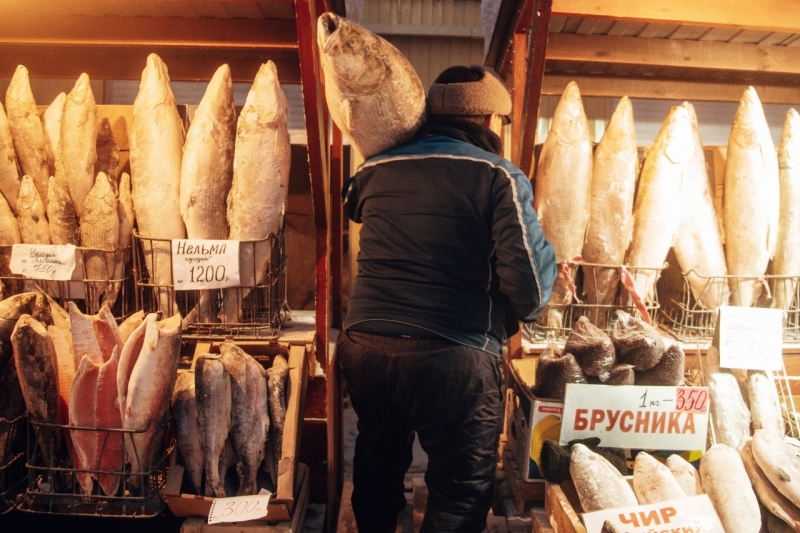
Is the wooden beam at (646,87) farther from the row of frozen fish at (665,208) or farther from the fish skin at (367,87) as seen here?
the fish skin at (367,87)

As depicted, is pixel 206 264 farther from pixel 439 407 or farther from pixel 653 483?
pixel 653 483

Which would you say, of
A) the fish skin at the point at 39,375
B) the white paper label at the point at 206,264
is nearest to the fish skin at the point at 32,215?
the fish skin at the point at 39,375

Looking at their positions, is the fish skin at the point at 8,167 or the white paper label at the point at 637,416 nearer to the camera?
the white paper label at the point at 637,416

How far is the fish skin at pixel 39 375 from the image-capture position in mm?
1911

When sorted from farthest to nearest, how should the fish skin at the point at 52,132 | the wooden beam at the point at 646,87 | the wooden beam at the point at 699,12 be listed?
the wooden beam at the point at 646,87
the fish skin at the point at 52,132
the wooden beam at the point at 699,12

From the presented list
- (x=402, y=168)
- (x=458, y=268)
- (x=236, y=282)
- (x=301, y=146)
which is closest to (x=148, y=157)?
(x=236, y=282)

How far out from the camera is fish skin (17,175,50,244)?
2336 mm

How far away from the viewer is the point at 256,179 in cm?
229

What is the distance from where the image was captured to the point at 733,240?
9.13 feet

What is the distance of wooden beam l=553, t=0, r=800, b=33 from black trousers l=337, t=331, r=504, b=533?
60.2 inches

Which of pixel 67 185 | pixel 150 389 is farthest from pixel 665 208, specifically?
pixel 67 185

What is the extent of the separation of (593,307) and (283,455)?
1.62m

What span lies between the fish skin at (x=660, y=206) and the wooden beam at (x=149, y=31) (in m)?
1.93

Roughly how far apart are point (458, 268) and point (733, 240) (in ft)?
6.05
